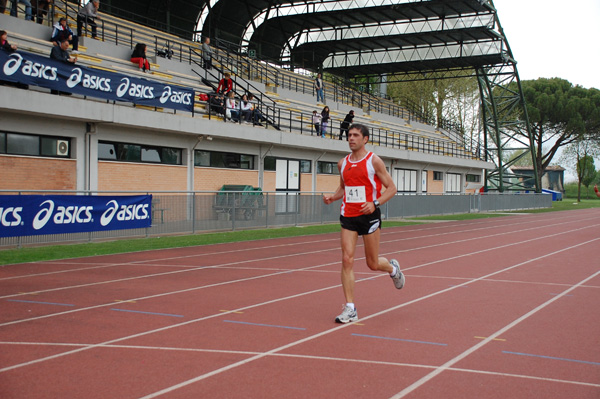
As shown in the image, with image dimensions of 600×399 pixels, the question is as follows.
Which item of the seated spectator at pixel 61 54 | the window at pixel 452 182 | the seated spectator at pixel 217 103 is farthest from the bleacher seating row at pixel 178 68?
the window at pixel 452 182

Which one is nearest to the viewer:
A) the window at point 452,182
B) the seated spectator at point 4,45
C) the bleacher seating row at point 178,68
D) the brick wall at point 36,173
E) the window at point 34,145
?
the seated spectator at point 4,45

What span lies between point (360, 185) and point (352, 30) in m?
40.1

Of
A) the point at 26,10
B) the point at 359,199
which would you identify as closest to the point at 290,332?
the point at 359,199

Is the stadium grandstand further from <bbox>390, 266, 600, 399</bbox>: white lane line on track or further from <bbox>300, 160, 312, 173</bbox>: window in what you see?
<bbox>390, 266, 600, 399</bbox>: white lane line on track

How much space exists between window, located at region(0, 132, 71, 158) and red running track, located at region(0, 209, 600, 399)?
24.9 ft

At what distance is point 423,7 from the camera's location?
1565 inches

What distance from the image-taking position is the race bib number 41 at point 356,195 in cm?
723

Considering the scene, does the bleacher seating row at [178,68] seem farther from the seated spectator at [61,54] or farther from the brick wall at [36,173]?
the brick wall at [36,173]

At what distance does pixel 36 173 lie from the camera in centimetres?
1916

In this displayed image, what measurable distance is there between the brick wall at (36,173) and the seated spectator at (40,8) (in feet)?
23.8

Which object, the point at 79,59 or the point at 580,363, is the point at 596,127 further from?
the point at 580,363

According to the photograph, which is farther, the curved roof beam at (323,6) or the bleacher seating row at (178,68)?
the curved roof beam at (323,6)

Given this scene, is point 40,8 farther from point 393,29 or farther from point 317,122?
point 393,29

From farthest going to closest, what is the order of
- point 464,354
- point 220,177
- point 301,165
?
point 301,165 < point 220,177 < point 464,354
